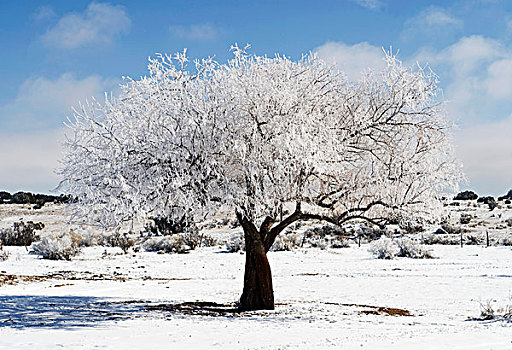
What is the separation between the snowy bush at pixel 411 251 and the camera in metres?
33.7

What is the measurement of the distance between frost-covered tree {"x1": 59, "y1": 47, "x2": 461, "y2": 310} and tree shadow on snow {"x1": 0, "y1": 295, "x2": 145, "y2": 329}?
2493 millimetres

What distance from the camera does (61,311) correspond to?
1491 cm

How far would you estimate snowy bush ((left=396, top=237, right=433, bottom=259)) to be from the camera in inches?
1326

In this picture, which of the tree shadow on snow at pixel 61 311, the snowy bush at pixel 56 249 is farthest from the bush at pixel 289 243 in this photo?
the tree shadow on snow at pixel 61 311

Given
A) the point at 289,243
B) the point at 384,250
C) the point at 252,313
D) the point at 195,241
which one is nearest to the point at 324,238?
the point at 289,243

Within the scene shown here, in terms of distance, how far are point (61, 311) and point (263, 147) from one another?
23.2ft

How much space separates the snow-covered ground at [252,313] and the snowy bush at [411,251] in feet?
3.25

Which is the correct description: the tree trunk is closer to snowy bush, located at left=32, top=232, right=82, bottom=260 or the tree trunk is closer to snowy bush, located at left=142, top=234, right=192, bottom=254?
snowy bush, located at left=32, top=232, right=82, bottom=260

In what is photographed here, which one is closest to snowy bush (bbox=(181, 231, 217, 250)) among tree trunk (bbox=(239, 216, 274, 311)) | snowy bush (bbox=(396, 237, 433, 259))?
snowy bush (bbox=(396, 237, 433, 259))

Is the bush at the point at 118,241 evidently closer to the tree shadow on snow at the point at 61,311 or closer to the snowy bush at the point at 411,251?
the snowy bush at the point at 411,251

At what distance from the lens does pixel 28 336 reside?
1123cm

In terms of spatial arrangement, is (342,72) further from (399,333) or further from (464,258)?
(464,258)

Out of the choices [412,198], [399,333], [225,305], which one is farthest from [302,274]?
[399,333]

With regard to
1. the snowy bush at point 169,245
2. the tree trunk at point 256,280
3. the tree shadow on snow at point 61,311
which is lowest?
the tree shadow on snow at point 61,311
